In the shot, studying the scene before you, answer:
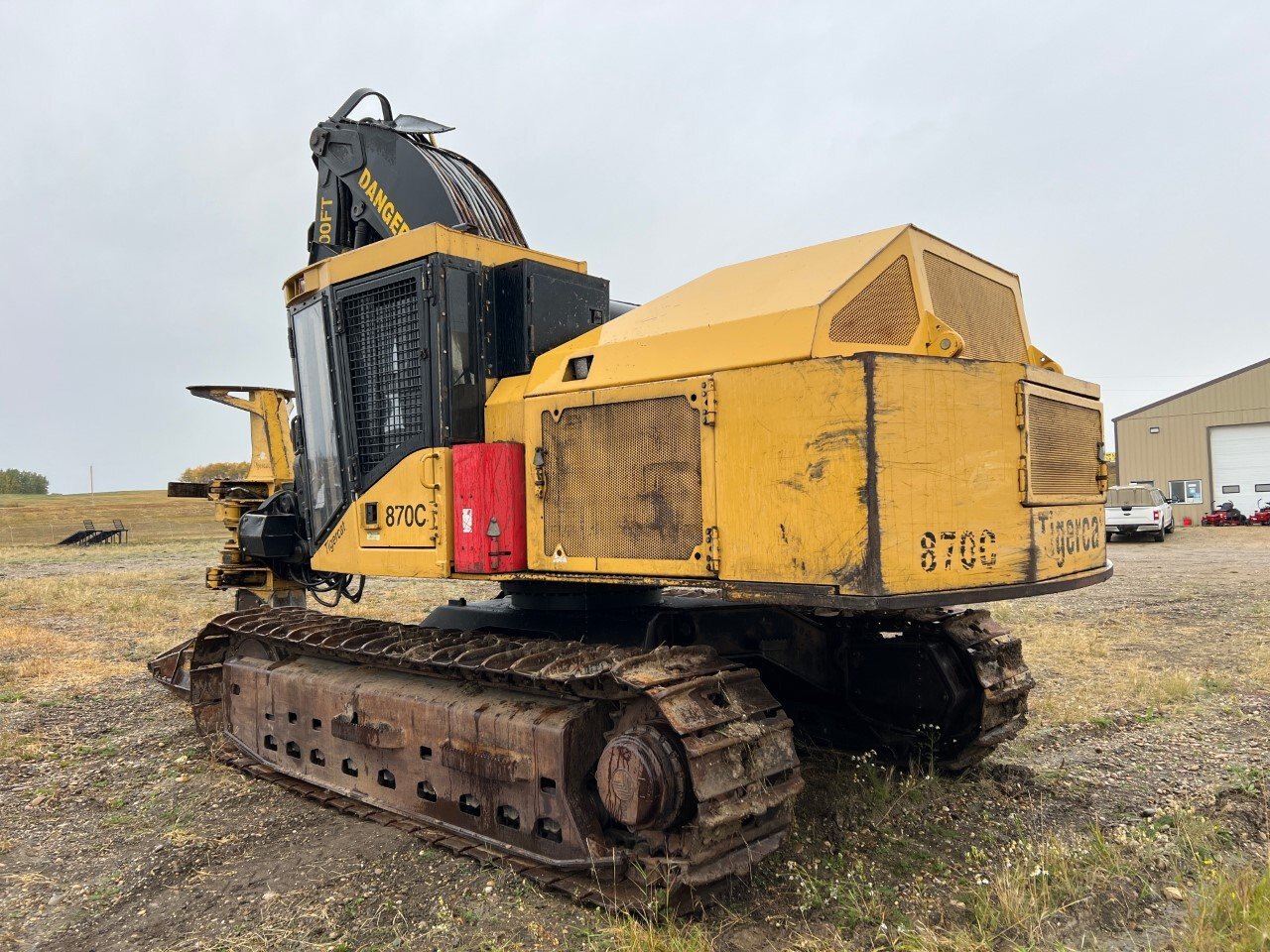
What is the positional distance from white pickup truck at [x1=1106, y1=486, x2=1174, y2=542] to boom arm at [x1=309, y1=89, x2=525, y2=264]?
2529 centimetres

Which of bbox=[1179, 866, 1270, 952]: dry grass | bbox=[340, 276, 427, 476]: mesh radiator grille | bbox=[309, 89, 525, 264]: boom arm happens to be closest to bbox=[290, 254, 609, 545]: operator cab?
bbox=[340, 276, 427, 476]: mesh radiator grille

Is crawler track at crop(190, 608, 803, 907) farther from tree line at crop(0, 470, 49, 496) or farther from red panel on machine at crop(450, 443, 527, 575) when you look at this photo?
tree line at crop(0, 470, 49, 496)

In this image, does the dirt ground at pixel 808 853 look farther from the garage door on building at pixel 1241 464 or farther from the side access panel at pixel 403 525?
the garage door on building at pixel 1241 464

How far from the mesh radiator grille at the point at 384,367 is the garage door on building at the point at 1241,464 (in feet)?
131

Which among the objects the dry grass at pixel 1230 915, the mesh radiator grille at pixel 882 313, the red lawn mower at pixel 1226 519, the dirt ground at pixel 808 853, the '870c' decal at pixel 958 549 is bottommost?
the dirt ground at pixel 808 853

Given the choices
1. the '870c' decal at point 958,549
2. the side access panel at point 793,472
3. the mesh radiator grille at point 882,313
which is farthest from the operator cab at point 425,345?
the '870c' decal at point 958,549

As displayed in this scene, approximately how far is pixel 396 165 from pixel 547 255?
159 centimetres

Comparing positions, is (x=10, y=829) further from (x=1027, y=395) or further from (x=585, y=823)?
(x=1027, y=395)

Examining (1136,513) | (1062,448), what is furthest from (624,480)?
(1136,513)

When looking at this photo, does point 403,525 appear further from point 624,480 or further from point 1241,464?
point 1241,464

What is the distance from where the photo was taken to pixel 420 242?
5059mm

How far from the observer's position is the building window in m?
37.1

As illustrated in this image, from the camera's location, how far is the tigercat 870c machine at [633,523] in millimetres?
3678

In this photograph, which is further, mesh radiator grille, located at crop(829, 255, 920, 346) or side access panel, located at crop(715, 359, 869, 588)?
mesh radiator grille, located at crop(829, 255, 920, 346)
